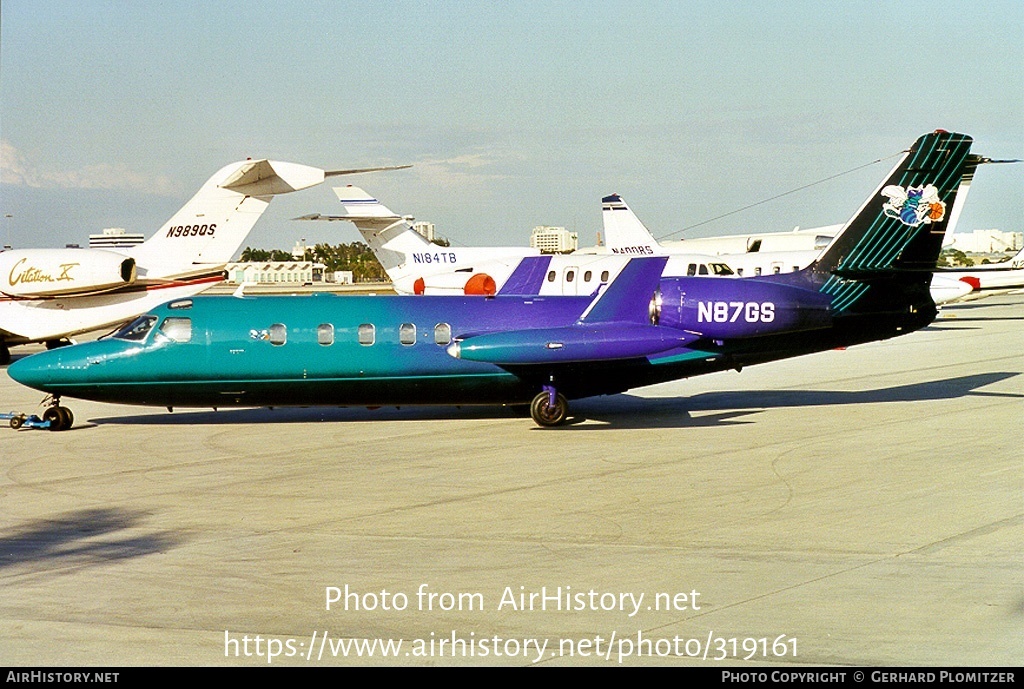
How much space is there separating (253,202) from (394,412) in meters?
9.91

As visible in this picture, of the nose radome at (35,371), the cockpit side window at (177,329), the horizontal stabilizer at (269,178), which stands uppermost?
the horizontal stabilizer at (269,178)

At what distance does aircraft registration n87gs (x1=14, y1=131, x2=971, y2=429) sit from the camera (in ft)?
62.3

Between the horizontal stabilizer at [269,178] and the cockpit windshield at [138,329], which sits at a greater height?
the horizontal stabilizer at [269,178]

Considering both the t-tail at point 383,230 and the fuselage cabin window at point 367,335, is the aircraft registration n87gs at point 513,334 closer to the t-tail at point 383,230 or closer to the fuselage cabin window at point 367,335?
the fuselage cabin window at point 367,335

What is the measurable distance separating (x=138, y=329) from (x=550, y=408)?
7142 millimetres

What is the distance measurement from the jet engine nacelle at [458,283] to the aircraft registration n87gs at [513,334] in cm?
1827

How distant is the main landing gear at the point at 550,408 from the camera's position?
62.5 ft

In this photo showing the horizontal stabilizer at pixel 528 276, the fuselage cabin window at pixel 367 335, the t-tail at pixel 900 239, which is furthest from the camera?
the horizontal stabilizer at pixel 528 276

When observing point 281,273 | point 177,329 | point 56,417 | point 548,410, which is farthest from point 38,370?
point 281,273

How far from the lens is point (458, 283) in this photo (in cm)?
4138

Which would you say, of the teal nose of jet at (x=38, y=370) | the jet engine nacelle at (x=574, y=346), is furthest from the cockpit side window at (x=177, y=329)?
the jet engine nacelle at (x=574, y=346)

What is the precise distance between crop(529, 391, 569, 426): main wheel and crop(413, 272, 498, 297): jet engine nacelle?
18.5 meters

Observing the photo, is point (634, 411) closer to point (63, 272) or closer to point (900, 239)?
point (900, 239)
